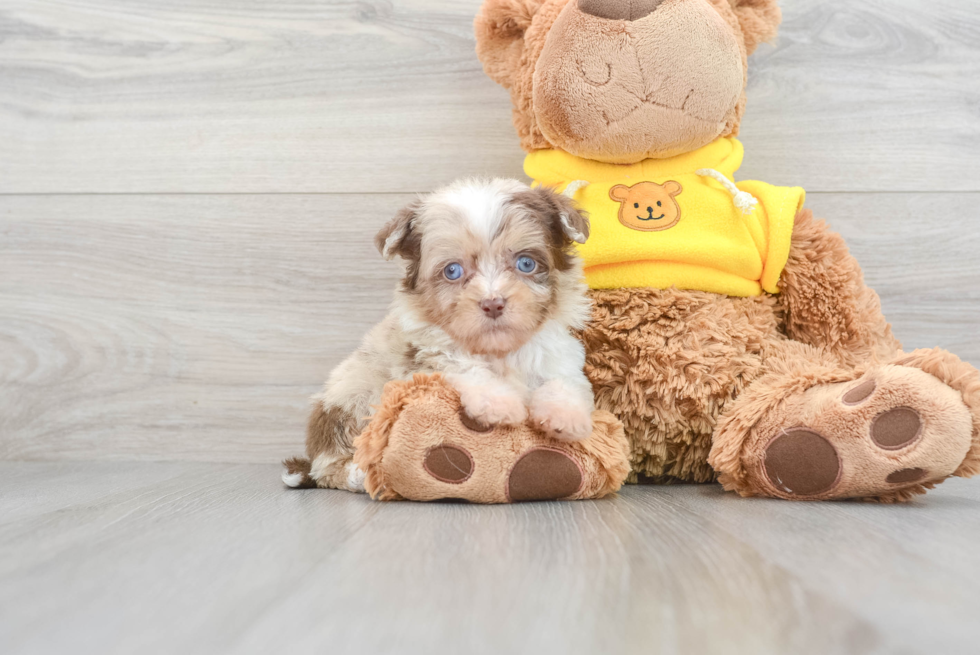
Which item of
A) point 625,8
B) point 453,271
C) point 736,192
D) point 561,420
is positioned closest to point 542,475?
point 561,420

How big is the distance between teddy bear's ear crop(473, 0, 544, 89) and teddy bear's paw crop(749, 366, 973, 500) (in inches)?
39.9

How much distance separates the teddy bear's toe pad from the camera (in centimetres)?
132

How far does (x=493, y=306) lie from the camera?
1330 mm

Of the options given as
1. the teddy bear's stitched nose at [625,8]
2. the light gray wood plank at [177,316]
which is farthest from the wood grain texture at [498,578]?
the teddy bear's stitched nose at [625,8]

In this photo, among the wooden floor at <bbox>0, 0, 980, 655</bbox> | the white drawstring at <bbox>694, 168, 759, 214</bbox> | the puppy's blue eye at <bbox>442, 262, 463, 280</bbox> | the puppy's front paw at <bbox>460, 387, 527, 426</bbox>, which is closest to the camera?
the puppy's front paw at <bbox>460, 387, 527, 426</bbox>

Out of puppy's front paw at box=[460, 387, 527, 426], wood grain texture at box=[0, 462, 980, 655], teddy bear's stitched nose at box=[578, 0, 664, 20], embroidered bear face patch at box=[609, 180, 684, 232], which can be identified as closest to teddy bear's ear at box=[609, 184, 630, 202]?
embroidered bear face patch at box=[609, 180, 684, 232]

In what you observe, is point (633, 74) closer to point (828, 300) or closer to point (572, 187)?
point (572, 187)

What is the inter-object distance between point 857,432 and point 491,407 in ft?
2.10

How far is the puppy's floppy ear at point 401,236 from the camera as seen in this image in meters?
1.47

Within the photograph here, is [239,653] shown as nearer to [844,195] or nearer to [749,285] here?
[749,285]

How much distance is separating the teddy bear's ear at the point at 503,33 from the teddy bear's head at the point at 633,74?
0.17 ft

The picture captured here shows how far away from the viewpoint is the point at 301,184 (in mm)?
2109

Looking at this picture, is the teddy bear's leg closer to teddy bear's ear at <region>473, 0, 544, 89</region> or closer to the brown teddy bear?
the brown teddy bear

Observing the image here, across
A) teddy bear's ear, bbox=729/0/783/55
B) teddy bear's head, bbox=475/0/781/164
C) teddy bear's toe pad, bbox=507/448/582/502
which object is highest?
teddy bear's ear, bbox=729/0/783/55
